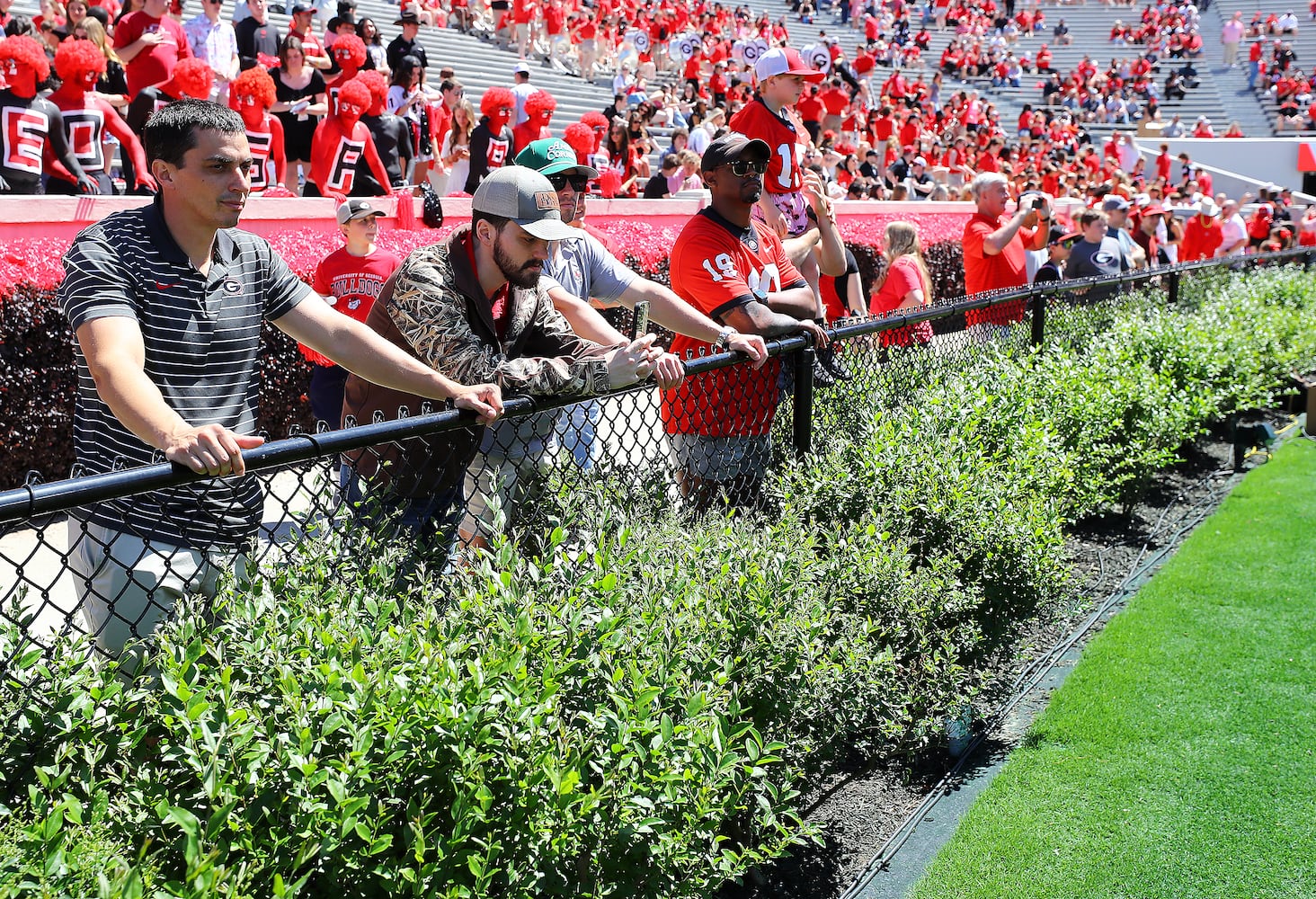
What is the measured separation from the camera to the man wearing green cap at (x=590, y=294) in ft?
12.7

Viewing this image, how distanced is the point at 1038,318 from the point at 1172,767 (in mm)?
3214

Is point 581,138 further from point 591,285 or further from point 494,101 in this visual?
point 591,285

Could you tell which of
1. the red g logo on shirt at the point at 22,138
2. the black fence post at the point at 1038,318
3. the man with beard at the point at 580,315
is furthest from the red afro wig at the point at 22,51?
the black fence post at the point at 1038,318

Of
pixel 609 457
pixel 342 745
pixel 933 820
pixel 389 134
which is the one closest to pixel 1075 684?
pixel 933 820

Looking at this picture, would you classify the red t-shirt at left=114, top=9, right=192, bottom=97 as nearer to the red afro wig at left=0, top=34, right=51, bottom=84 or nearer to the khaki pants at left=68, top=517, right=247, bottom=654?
the red afro wig at left=0, top=34, right=51, bottom=84

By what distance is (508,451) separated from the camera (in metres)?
3.27

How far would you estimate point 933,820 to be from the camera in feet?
12.3

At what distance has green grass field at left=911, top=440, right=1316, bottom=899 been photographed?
11.2 feet

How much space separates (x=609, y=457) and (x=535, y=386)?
1.30 feet

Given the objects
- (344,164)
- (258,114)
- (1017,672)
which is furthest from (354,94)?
(1017,672)

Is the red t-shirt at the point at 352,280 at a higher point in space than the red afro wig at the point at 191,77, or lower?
lower

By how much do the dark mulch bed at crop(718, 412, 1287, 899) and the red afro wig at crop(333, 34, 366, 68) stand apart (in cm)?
813

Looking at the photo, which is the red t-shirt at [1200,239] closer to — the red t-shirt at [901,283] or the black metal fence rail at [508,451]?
the black metal fence rail at [508,451]

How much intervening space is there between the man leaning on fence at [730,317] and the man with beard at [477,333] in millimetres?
769
